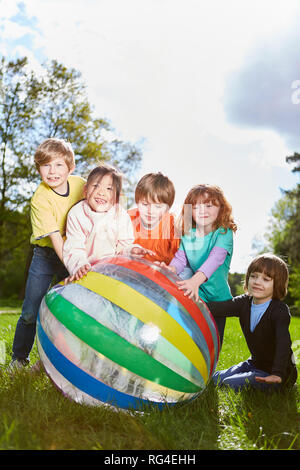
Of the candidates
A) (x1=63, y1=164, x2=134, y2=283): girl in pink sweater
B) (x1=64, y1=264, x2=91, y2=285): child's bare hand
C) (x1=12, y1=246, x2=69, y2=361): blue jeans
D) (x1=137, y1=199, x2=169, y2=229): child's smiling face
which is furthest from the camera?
(x1=12, y1=246, x2=69, y2=361): blue jeans

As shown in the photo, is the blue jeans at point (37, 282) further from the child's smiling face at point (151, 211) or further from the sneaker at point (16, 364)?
the child's smiling face at point (151, 211)

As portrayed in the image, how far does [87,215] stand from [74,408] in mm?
1510

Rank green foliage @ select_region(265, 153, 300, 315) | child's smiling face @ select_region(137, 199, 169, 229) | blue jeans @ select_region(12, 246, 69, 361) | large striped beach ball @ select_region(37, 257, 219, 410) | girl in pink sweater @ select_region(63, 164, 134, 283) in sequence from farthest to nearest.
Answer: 1. green foliage @ select_region(265, 153, 300, 315)
2. blue jeans @ select_region(12, 246, 69, 361)
3. child's smiling face @ select_region(137, 199, 169, 229)
4. girl in pink sweater @ select_region(63, 164, 134, 283)
5. large striped beach ball @ select_region(37, 257, 219, 410)

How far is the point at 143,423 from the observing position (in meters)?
2.95

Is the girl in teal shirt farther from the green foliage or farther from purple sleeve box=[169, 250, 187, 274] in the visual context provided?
the green foliage

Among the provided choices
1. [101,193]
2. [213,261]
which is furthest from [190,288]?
[101,193]

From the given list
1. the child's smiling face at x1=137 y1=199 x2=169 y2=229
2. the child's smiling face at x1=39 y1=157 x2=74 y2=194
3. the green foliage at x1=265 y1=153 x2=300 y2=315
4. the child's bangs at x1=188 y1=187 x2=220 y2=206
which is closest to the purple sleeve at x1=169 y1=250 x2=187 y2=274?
the child's smiling face at x1=137 y1=199 x2=169 y2=229

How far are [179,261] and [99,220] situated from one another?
868 millimetres

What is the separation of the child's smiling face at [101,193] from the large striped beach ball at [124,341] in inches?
25.2

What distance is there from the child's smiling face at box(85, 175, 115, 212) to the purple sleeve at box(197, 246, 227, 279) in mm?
956

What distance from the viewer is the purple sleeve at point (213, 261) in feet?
12.5

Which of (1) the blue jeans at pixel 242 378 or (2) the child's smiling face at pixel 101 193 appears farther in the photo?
(1) the blue jeans at pixel 242 378

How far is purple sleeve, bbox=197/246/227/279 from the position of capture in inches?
150

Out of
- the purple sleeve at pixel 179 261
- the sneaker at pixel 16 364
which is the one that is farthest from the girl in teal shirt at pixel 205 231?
the sneaker at pixel 16 364
